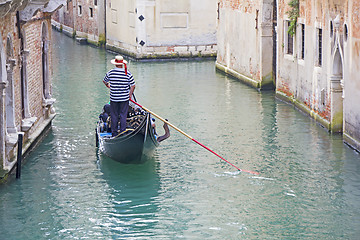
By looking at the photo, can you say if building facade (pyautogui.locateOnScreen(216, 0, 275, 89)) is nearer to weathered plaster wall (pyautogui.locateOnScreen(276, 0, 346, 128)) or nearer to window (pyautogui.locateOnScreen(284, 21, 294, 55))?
weathered plaster wall (pyautogui.locateOnScreen(276, 0, 346, 128))

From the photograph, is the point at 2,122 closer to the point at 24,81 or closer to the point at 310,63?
the point at 24,81

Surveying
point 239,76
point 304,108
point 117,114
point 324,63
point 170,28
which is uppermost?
point 170,28

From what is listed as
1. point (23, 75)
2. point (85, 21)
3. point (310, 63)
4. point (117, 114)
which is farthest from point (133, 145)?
point (85, 21)

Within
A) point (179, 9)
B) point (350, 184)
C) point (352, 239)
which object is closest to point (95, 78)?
point (179, 9)

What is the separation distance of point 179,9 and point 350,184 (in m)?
13.2

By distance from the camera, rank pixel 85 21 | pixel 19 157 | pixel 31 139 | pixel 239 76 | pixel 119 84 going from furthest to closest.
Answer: pixel 85 21
pixel 239 76
pixel 31 139
pixel 119 84
pixel 19 157

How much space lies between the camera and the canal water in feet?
23.7

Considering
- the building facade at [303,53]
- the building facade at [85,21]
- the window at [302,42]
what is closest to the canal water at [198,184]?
the building facade at [303,53]

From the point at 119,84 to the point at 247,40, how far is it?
283 inches

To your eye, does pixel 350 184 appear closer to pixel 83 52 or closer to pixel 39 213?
pixel 39 213

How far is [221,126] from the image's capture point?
11.8 m

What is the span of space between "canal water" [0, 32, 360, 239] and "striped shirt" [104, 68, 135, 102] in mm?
764

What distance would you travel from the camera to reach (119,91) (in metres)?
9.48

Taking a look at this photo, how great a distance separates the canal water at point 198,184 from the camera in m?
7.21
